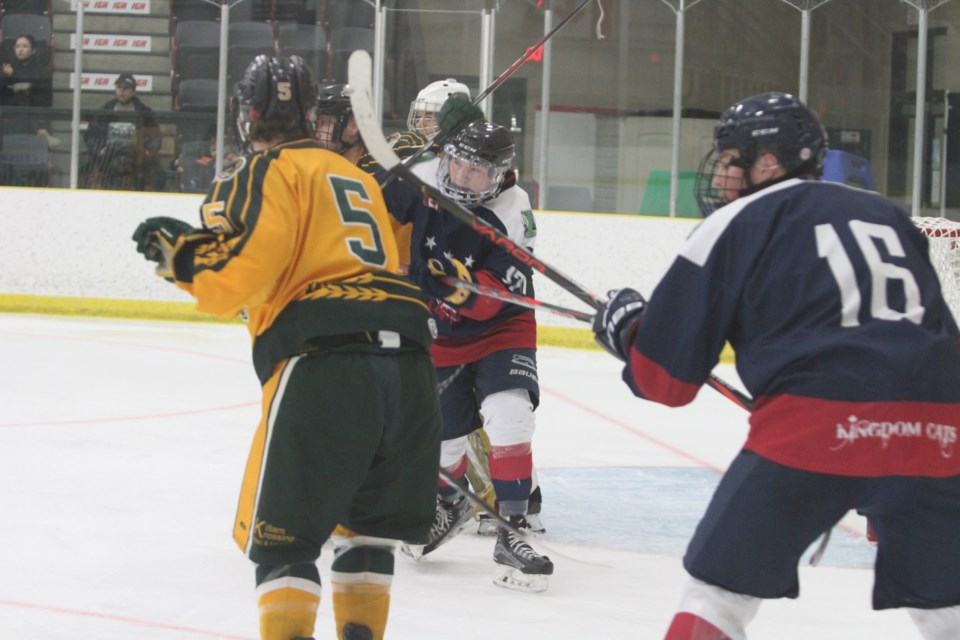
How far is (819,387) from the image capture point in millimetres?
1630

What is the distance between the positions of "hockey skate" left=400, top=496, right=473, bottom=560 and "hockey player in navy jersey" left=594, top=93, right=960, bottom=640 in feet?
4.79

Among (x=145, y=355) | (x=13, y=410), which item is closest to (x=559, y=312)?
(x=13, y=410)

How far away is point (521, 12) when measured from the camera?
7.20m

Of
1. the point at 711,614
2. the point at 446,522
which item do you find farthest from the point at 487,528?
the point at 711,614

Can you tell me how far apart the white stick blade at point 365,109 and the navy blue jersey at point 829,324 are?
0.70 m

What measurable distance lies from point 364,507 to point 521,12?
5.55 meters

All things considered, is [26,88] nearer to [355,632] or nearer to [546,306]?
[546,306]

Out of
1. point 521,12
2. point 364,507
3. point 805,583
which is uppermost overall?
point 521,12

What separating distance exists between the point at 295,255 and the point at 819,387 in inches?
31.0

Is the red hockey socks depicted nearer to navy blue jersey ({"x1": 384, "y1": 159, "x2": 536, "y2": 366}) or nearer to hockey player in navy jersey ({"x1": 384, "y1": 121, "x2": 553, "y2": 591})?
hockey player in navy jersey ({"x1": 384, "y1": 121, "x2": 553, "y2": 591})

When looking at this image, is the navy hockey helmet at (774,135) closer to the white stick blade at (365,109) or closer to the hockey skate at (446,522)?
the white stick blade at (365,109)

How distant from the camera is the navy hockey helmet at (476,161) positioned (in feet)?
9.45

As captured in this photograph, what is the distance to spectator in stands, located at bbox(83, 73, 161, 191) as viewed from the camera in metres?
7.52

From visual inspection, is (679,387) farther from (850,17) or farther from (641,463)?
(850,17)
